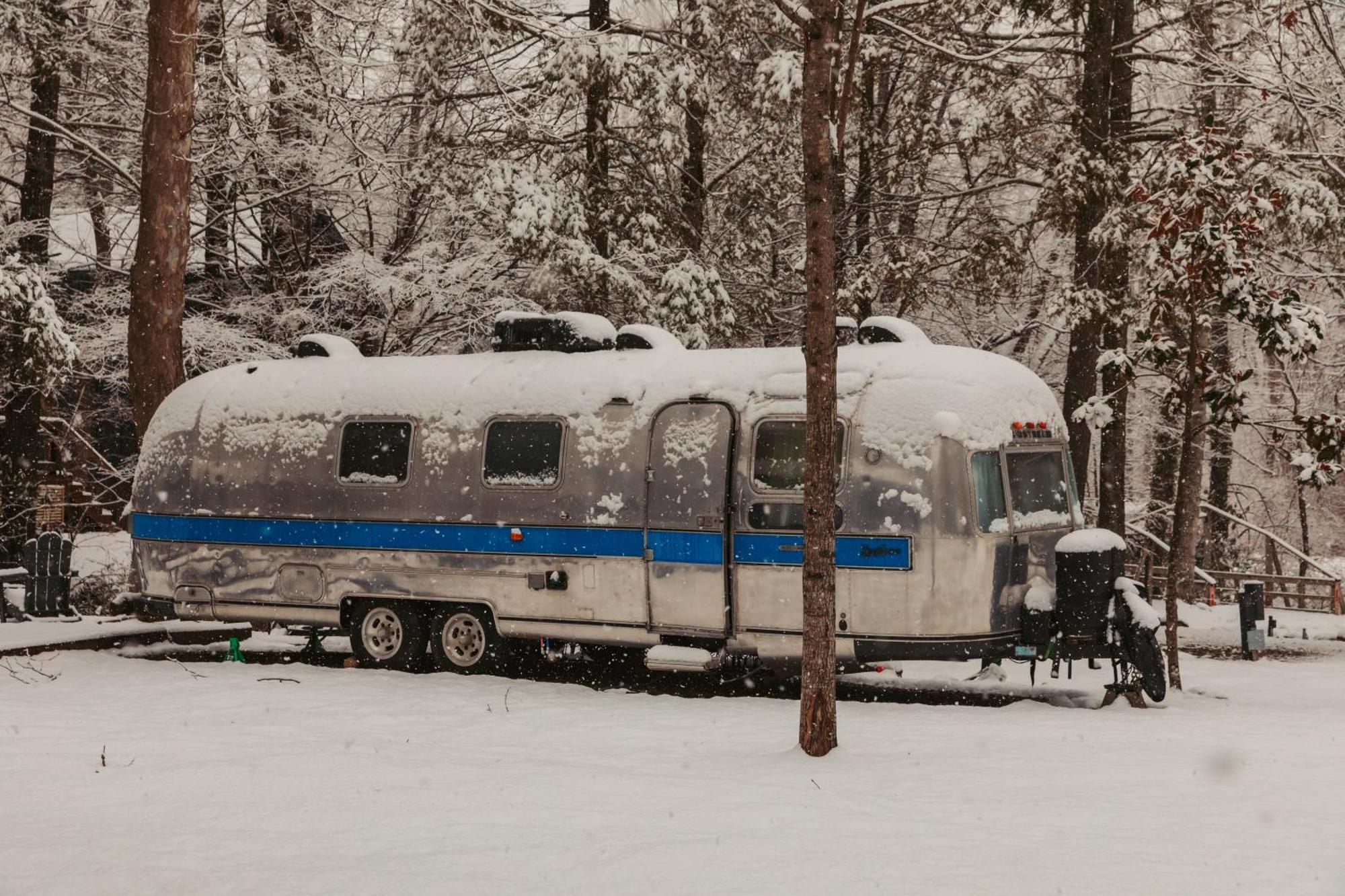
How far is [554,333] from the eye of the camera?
1276 centimetres

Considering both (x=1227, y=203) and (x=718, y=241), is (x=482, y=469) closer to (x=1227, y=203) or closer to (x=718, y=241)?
(x=1227, y=203)

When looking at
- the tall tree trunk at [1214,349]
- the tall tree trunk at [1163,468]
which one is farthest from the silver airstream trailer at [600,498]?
the tall tree trunk at [1163,468]

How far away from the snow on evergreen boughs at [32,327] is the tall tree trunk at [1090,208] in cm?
1289

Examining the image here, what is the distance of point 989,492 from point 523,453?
4.14 m

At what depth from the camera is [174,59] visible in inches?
552

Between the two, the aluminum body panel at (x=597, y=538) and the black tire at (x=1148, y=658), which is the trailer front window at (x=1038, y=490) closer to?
the aluminum body panel at (x=597, y=538)

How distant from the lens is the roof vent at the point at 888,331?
1139 centimetres

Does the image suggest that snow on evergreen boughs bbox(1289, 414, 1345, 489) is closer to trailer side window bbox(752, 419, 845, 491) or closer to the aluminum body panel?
the aluminum body panel

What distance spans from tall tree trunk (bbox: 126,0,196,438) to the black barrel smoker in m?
9.35

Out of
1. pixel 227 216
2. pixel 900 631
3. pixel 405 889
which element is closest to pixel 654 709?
pixel 900 631

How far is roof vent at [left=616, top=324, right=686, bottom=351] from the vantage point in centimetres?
1231

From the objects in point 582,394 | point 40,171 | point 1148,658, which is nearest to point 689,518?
point 582,394

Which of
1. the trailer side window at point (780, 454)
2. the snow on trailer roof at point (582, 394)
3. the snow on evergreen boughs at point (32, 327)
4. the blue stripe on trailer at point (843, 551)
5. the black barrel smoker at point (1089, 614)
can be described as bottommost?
the black barrel smoker at point (1089, 614)

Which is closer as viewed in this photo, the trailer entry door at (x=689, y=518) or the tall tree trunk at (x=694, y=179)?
the trailer entry door at (x=689, y=518)
